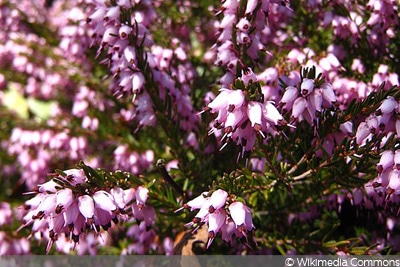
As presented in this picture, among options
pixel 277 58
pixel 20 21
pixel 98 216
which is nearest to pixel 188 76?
pixel 277 58

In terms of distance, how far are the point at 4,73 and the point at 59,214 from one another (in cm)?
299

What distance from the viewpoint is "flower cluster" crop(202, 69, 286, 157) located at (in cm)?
147

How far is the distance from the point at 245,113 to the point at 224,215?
347 mm

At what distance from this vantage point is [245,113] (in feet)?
4.94

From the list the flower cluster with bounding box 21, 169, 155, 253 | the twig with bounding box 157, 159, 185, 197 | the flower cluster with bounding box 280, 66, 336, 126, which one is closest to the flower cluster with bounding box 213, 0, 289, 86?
the flower cluster with bounding box 280, 66, 336, 126

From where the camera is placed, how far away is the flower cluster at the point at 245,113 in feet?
4.81

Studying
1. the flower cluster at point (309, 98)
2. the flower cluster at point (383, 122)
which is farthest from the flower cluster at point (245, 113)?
the flower cluster at point (383, 122)

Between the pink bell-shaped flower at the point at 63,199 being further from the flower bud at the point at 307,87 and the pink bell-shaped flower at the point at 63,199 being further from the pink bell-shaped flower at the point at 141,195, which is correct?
the flower bud at the point at 307,87

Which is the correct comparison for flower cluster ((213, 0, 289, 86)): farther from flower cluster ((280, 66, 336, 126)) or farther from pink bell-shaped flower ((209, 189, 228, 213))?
pink bell-shaped flower ((209, 189, 228, 213))

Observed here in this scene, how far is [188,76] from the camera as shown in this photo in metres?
2.73

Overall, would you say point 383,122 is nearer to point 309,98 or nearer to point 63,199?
point 309,98

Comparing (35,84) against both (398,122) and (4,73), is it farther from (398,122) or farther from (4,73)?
(398,122)

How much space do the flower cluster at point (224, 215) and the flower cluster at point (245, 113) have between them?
20 centimetres

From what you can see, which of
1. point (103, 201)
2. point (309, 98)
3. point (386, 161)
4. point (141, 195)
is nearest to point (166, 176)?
point (141, 195)
